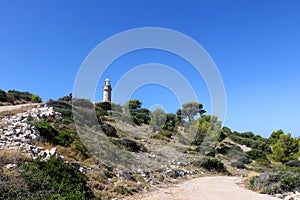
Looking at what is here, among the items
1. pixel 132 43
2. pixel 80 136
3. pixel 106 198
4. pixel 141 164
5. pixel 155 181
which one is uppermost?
pixel 132 43

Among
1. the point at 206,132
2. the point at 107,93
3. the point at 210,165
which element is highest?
the point at 107,93

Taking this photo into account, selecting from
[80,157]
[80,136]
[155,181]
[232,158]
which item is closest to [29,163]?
[80,157]

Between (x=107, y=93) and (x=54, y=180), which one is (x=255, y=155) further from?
(x=54, y=180)

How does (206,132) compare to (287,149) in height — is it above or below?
above

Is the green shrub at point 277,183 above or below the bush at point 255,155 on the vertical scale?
below

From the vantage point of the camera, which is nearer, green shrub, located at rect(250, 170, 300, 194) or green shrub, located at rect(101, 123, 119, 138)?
green shrub, located at rect(250, 170, 300, 194)

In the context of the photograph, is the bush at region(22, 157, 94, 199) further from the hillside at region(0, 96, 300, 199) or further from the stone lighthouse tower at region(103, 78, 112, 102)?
the stone lighthouse tower at region(103, 78, 112, 102)

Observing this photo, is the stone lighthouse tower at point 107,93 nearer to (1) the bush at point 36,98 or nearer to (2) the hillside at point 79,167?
(1) the bush at point 36,98

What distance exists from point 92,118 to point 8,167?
1595cm

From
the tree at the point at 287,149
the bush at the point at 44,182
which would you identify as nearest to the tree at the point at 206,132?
the tree at the point at 287,149

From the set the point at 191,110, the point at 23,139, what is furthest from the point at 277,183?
the point at 191,110

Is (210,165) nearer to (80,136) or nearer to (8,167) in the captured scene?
(80,136)

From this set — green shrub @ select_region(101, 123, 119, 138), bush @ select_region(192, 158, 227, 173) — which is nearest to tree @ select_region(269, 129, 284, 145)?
bush @ select_region(192, 158, 227, 173)

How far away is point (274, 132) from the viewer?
49.6m
